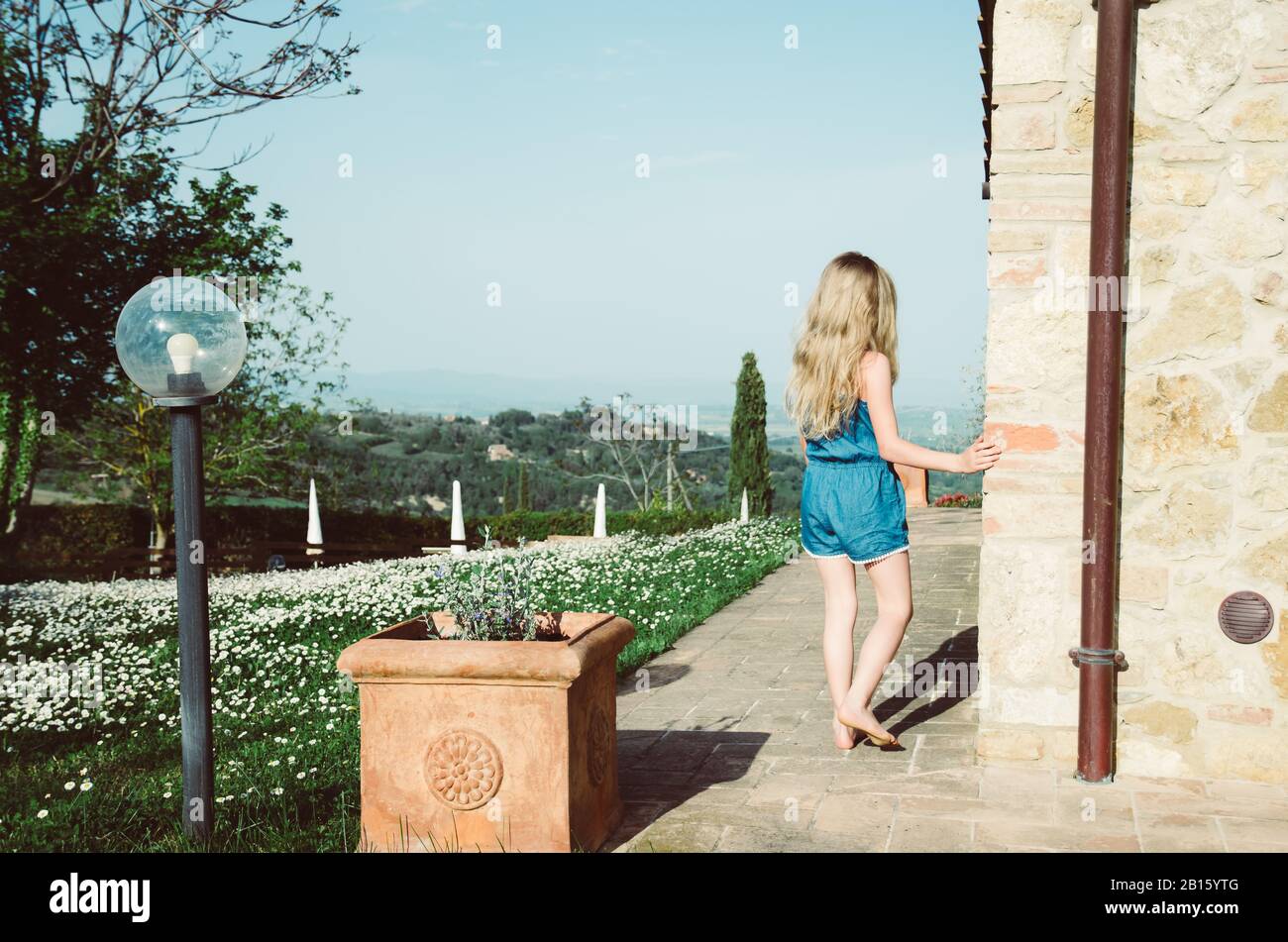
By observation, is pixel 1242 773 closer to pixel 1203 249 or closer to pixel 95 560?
pixel 1203 249

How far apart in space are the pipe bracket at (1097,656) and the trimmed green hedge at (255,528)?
10.9 meters

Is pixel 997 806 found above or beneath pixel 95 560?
above

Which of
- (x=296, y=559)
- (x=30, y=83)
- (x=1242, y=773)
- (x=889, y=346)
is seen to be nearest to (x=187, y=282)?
(x=889, y=346)

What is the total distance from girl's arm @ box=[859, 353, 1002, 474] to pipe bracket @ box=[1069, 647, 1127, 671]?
71cm

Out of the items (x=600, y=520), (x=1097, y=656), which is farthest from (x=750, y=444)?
(x=1097, y=656)

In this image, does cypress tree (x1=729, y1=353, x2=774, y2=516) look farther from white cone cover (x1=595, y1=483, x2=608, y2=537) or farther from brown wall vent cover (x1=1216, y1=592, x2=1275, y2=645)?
brown wall vent cover (x1=1216, y1=592, x2=1275, y2=645)

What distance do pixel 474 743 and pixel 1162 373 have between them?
2.64m

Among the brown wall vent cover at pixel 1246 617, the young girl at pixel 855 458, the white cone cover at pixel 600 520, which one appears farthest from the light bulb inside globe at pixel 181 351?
the white cone cover at pixel 600 520

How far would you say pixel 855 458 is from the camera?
13.5ft

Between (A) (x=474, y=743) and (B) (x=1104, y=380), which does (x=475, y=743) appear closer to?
(A) (x=474, y=743)

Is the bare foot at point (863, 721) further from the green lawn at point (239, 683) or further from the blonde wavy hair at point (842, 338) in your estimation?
the green lawn at point (239, 683)

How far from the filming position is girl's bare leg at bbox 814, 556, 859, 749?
4.20m

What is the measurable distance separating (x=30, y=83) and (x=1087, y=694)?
13.4m
